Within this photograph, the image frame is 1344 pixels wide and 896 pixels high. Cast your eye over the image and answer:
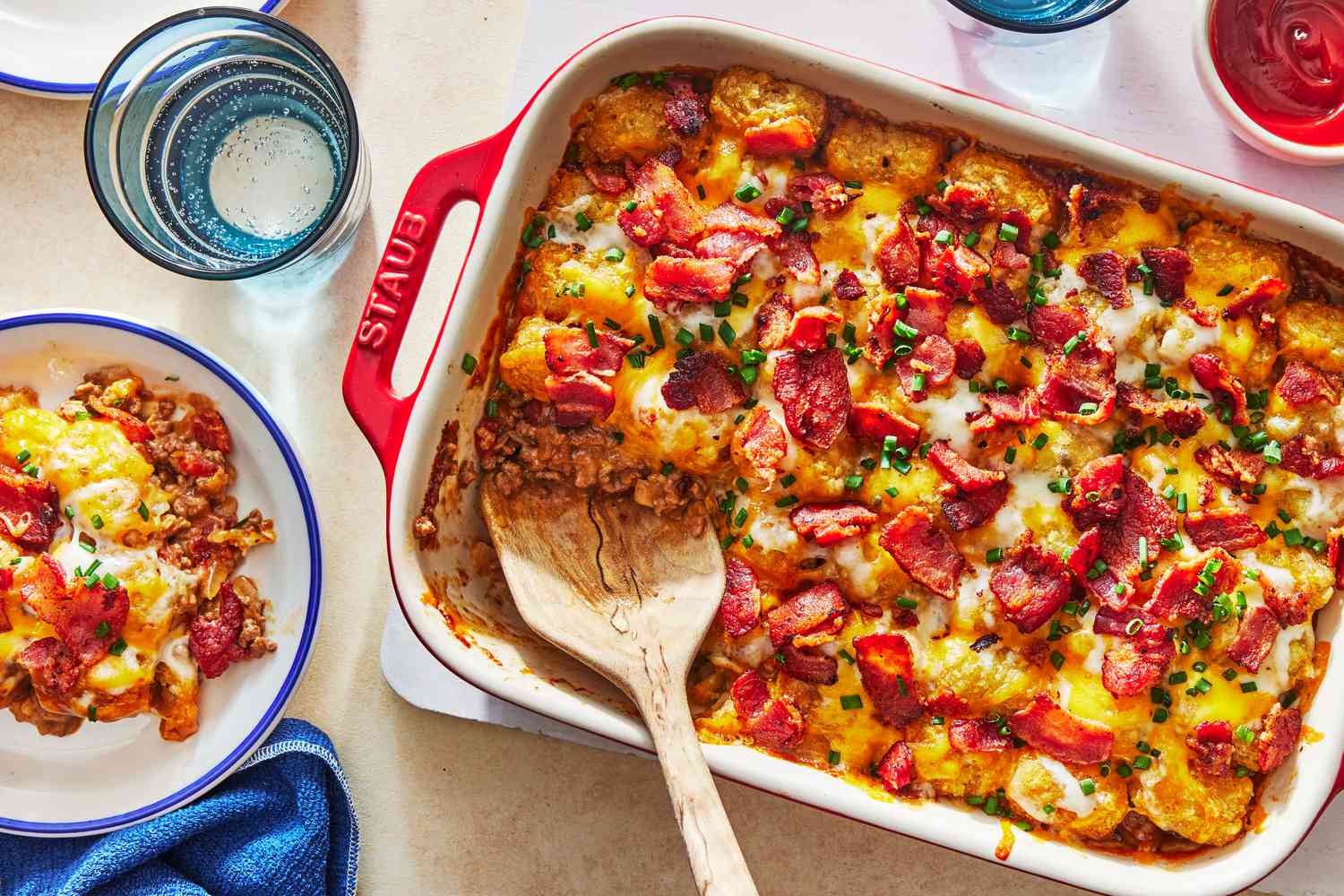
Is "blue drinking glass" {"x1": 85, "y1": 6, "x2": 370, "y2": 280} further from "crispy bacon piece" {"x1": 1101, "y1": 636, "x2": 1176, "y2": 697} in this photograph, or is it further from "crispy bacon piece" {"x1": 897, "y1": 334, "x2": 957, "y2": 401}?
"crispy bacon piece" {"x1": 1101, "y1": 636, "x2": 1176, "y2": 697}

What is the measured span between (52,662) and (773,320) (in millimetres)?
1544

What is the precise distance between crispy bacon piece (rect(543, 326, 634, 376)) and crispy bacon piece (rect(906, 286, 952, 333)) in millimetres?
522

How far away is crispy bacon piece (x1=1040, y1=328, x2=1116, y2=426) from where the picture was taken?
2039mm

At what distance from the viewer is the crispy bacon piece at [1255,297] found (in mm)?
2031

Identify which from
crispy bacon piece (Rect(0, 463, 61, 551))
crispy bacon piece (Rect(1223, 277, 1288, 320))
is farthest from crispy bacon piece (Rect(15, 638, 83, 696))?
crispy bacon piece (Rect(1223, 277, 1288, 320))

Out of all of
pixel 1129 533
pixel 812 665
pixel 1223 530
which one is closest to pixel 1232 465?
pixel 1223 530

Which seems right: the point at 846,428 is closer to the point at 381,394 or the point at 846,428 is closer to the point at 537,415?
the point at 537,415

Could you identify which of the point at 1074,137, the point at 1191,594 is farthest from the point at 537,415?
the point at 1191,594

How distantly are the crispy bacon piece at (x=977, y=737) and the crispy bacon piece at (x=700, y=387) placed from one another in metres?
0.71

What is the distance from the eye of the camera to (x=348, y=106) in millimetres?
2297

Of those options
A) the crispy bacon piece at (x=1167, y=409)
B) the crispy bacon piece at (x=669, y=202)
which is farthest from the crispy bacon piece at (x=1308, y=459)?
the crispy bacon piece at (x=669, y=202)

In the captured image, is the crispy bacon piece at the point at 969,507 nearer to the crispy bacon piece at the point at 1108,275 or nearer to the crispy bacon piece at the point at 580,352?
the crispy bacon piece at the point at 1108,275

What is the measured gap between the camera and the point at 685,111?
2129 millimetres

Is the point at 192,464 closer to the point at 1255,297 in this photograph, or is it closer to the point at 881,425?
the point at 881,425
